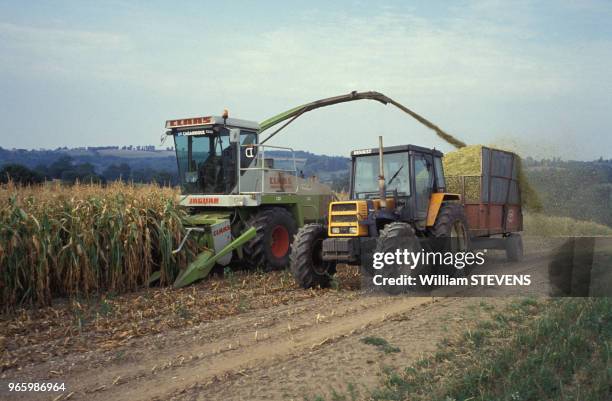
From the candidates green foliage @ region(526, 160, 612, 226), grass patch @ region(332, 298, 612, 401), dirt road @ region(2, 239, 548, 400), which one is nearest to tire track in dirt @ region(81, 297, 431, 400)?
dirt road @ region(2, 239, 548, 400)

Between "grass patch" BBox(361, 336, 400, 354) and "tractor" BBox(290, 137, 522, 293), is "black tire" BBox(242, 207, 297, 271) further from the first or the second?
"grass patch" BBox(361, 336, 400, 354)

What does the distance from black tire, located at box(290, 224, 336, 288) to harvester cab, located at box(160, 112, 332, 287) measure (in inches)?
69.0

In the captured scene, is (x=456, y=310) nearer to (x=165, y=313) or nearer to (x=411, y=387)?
(x=411, y=387)

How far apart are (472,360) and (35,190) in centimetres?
726

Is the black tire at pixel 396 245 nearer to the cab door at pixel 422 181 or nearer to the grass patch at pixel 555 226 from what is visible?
the cab door at pixel 422 181

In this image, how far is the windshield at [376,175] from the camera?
9.11m

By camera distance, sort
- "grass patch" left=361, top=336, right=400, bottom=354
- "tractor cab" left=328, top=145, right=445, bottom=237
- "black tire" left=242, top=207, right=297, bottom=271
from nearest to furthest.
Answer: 1. "grass patch" left=361, top=336, right=400, bottom=354
2. "tractor cab" left=328, top=145, right=445, bottom=237
3. "black tire" left=242, top=207, right=297, bottom=271

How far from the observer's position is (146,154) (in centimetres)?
3853

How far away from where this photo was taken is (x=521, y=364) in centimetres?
461

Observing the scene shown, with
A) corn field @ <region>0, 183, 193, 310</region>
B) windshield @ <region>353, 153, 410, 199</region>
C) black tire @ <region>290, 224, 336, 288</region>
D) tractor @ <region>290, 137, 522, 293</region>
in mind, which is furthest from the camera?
windshield @ <region>353, 153, 410, 199</region>

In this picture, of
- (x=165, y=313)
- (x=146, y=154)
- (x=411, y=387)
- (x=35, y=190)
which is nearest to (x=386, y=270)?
(x=165, y=313)

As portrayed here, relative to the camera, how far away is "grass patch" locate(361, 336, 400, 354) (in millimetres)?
5457

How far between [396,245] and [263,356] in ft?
10.2

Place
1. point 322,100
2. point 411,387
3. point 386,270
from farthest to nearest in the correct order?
point 322,100, point 386,270, point 411,387
